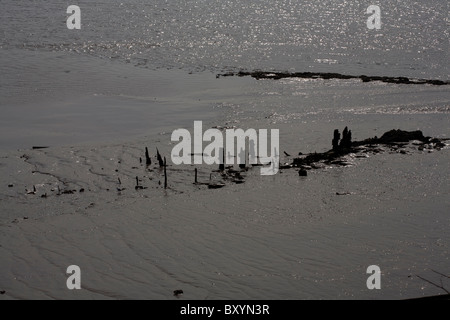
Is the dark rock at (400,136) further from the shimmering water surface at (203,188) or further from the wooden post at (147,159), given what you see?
the wooden post at (147,159)

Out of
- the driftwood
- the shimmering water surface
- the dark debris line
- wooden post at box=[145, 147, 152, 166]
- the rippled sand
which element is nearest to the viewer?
the rippled sand

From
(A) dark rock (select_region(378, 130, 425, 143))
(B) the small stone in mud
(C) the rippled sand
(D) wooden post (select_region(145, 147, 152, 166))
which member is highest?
(A) dark rock (select_region(378, 130, 425, 143))

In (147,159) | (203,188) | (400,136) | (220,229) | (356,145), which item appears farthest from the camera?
(400,136)

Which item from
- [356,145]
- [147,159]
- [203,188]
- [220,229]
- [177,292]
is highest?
[356,145]

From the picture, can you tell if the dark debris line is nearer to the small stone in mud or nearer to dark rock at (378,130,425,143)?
dark rock at (378,130,425,143)

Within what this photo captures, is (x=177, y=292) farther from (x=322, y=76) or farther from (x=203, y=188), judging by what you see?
(x=322, y=76)

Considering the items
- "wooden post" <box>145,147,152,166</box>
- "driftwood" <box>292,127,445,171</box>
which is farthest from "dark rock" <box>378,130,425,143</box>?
"wooden post" <box>145,147,152,166</box>

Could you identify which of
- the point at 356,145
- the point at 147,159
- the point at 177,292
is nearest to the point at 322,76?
the point at 356,145

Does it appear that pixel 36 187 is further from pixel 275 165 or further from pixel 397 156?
pixel 397 156

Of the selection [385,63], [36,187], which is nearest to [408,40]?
[385,63]

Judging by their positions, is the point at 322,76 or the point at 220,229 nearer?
the point at 220,229

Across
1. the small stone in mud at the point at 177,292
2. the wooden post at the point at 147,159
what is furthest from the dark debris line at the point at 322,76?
the small stone in mud at the point at 177,292
